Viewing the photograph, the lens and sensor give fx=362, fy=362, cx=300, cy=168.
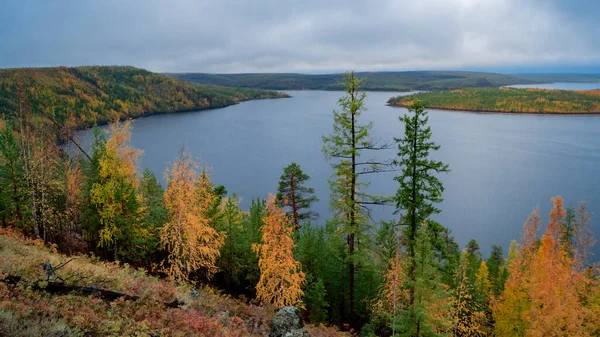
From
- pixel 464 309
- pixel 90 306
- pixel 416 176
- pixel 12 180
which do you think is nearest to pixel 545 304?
pixel 464 309

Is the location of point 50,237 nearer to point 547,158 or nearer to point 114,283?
point 114,283

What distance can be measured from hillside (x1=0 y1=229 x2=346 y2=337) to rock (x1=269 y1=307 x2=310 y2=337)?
662mm

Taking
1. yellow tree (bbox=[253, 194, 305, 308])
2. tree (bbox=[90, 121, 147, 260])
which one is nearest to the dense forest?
yellow tree (bbox=[253, 194, 305, 308])

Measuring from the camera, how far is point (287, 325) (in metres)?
14.4

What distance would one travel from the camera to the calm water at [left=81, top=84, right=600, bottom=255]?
5368 centimetres

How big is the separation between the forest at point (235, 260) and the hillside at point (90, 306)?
5cm

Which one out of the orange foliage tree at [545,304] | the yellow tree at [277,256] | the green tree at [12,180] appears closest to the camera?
the yellow tree at [277,256]

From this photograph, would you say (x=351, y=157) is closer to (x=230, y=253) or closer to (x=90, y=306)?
(x=230, y=253)

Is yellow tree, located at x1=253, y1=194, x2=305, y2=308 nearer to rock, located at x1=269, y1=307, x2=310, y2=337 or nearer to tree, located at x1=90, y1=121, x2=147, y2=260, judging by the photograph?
rock, located at x1=269, y1=307, x2=310, y2=337

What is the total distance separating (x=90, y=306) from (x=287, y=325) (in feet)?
24.4

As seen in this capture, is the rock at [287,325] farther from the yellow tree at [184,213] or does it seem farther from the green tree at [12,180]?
the green tree at [12,180]

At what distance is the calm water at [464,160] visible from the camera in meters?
53.7

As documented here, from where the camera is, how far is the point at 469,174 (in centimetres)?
6906

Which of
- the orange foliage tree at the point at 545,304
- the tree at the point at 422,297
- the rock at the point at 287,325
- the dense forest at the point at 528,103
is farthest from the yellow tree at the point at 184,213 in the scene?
the dense forest at the point at 528,103
